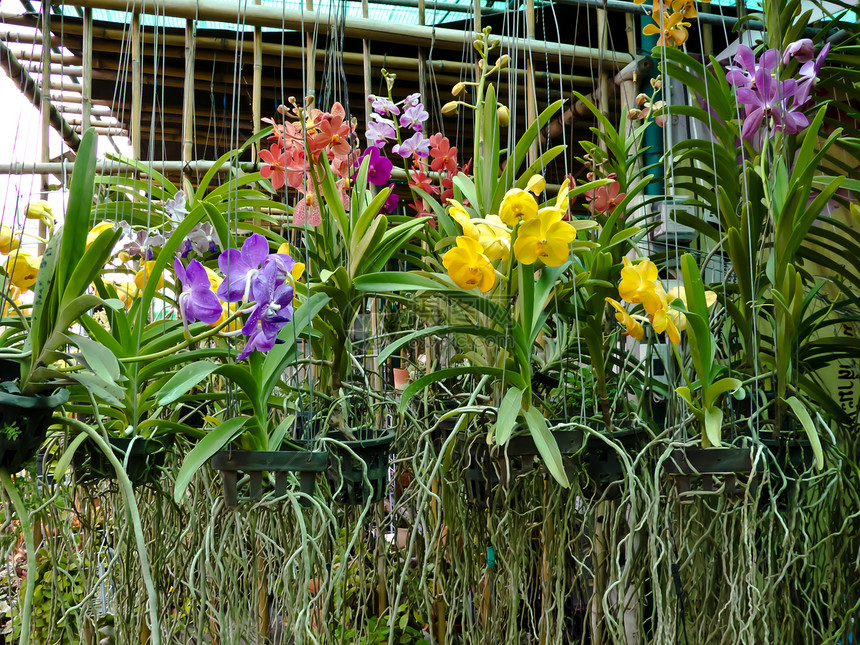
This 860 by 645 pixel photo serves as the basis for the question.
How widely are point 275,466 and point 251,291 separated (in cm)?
21

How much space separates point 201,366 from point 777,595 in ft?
2.67

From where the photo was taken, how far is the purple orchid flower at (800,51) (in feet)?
3.20

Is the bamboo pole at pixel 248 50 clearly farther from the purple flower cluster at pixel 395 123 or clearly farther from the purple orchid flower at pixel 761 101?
the purple orchid flower at pixel 761 101

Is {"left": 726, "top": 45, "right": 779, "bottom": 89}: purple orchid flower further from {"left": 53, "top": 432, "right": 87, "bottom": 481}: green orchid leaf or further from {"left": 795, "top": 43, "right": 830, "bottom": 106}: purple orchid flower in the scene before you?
{"left": 53, "top": 432, "right": 87, "bottom": 481}: green orchid leaf

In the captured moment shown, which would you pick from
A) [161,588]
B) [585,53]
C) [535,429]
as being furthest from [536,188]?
[585,53]

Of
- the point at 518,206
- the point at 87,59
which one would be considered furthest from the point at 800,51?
the point at 87,59

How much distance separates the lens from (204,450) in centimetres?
74

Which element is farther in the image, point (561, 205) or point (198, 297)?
point (561, 205)

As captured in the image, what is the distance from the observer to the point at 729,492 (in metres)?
0.81

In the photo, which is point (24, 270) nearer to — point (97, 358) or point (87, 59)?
point (97, 358)

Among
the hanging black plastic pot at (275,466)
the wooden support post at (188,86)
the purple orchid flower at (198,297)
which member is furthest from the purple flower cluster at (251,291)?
the wooden support post at (188,86)

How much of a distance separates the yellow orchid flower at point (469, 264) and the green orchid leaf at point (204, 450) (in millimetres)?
310

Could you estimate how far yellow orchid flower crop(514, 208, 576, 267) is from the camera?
0.83 metres

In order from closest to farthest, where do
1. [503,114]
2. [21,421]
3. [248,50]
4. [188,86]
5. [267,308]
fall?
[21,421] < [267,308] < [503,114] < [188,86] < [248,50]
